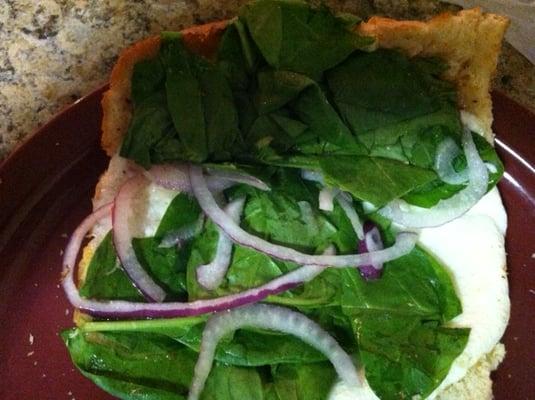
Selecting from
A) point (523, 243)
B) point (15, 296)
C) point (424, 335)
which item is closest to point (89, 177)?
point (15, 296)

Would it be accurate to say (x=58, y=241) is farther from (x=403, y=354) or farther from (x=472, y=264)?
(x=472, y=264)

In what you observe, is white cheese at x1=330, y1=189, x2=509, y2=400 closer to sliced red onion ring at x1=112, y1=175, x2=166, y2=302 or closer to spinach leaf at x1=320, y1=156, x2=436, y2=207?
spinach leaf at x1=320, y1=156, x2=436, y2=207

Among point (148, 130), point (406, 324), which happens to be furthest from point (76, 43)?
point (406, 324)

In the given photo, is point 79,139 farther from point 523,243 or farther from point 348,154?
point 523,243

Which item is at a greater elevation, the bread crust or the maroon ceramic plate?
the bread crust

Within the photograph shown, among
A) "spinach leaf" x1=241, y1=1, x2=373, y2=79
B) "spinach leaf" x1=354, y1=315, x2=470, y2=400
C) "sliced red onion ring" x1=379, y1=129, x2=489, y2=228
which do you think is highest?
"spinach leaf" x1=241, y1=1, x2=373, y2=79

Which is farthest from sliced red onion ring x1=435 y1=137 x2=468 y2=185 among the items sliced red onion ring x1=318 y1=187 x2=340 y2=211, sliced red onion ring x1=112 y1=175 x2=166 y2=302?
sliced red onion ring x1=112 y1=175 x2=166 y2=302

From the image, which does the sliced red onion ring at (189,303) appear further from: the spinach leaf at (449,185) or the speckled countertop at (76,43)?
the speckled countertop at (76,43)
